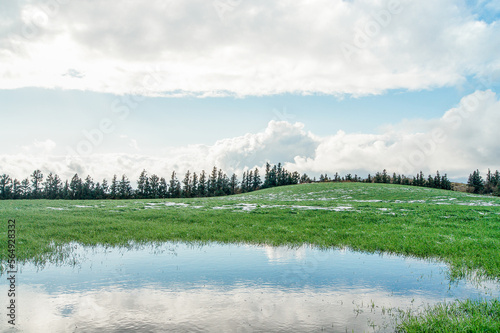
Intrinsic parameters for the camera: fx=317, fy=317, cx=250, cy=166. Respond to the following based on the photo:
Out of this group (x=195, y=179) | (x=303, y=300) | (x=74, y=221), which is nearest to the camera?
(x=303, y=300)

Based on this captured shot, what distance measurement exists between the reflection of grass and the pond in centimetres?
60

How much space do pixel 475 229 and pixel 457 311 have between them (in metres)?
19.6

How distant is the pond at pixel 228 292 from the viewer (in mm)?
8984

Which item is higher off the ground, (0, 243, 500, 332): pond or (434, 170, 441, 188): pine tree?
(434, 170, 441, 188): pine tree

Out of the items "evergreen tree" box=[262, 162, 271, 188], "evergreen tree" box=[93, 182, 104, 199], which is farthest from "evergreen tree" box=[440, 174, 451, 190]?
"evergreen tree" box=[93, 182, 104, 199]

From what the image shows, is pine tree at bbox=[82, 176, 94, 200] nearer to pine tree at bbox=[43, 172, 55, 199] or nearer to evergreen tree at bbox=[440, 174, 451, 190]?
pine tree at bbox=[43, 172, 55, 199]

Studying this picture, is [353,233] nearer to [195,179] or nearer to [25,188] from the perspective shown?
[195,179]

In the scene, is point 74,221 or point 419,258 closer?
point 419,258

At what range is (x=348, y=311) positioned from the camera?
9836 mm

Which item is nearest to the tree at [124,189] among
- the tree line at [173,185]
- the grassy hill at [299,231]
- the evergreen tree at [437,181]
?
the tree line at [173,185]

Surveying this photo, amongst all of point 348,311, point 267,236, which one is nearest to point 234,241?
point 267,236

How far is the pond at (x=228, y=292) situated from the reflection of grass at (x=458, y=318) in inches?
23.5

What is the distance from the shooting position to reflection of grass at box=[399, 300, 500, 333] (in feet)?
27.2

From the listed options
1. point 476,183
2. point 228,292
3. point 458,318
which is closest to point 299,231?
point 228,292
